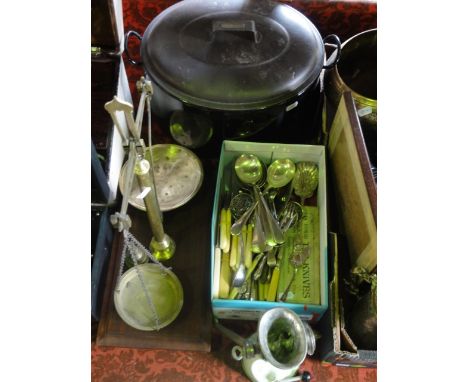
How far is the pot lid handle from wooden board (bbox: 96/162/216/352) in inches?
12.6

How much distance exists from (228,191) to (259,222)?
0.12 meters

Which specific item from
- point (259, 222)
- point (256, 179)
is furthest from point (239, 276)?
point (256, 179)

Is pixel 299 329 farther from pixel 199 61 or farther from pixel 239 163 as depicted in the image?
pixel 199 61

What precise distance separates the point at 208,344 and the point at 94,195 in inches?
13.8

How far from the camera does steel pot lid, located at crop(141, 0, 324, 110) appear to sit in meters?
0.70

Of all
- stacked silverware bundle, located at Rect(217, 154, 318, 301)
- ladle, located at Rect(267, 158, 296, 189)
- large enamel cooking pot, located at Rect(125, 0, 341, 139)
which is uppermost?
large enamel cooking pot, located at Rect(125, 0, 341, 139)

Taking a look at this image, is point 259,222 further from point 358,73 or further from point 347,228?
point 358,73

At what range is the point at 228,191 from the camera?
868 millimetres

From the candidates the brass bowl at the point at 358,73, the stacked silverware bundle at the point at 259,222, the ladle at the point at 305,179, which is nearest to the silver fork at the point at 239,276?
the stacked silverware bundle at the point at 259,222

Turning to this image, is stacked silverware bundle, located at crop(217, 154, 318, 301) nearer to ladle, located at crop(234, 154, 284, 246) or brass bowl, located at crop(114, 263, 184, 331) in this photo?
ladle, located at crop(234, 154, 284, 246)

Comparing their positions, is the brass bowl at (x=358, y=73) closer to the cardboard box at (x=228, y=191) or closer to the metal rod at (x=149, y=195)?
the cardboard box at (x=228, y=191)

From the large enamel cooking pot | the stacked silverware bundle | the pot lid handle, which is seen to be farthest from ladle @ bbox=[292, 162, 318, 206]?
the pot lid handle
